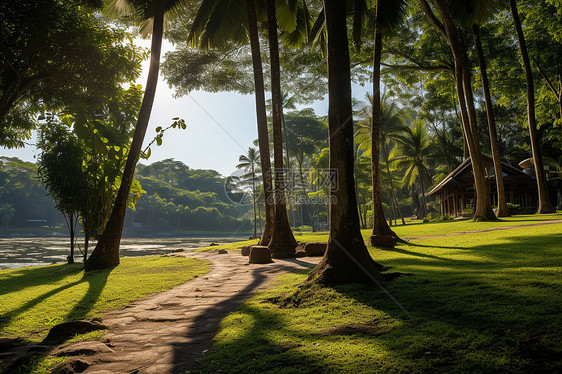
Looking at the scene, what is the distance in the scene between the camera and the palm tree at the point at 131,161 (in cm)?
972

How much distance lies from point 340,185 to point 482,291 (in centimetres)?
224

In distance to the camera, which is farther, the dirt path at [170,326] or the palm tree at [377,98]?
the palm tree at [377,98]

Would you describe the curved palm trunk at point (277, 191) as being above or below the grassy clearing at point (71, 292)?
above

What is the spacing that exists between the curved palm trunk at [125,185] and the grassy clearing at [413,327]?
244 inches

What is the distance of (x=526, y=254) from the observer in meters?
6.35

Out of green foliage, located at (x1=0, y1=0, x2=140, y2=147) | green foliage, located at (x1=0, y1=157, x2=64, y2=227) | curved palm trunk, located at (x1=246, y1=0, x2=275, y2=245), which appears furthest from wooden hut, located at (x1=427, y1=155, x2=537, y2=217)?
green foliage, located at (x1=0, y1=157, x2=64, y2=227)

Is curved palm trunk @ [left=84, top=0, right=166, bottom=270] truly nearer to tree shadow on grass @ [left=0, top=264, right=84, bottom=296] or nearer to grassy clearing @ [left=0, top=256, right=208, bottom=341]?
grassy clearing @ [left=0, top=256, right=208, bottom=341]

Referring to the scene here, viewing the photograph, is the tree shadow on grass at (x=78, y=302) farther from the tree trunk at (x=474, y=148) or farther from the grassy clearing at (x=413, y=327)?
the tree trunk at (x=474, y=148)

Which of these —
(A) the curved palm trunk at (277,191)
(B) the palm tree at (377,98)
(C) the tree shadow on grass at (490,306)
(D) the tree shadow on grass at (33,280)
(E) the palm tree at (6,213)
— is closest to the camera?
(C) the tree shadow on grass at (490,306)

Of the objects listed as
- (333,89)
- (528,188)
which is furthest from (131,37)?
(528,188)

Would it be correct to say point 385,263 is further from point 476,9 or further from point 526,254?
point 476,9

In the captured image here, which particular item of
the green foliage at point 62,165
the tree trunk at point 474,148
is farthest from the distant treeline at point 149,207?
the tree trunk at point 474,148

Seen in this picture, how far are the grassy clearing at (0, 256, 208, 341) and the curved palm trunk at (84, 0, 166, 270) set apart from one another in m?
0.47

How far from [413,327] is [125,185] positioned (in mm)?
8938
